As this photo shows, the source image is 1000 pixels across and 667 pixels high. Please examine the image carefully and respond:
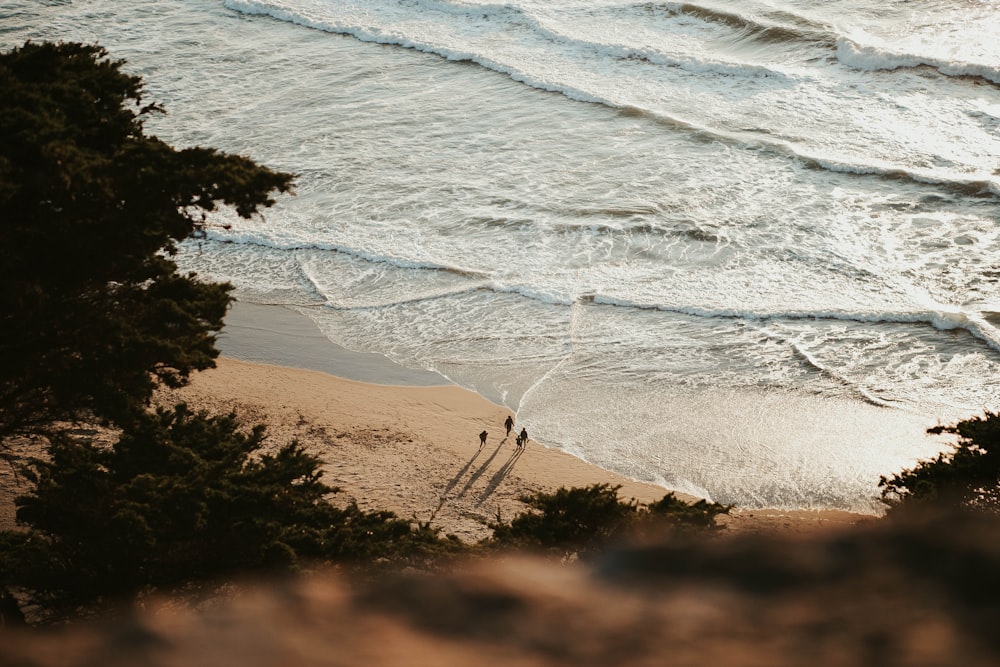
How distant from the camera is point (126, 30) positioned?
34062mm

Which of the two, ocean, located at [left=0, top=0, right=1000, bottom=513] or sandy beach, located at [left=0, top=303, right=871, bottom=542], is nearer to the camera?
sandy beach, located at [left=0, top=303, right=871, bottom=542]

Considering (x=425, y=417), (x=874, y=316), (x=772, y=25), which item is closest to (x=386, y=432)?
(x=425, y=417)

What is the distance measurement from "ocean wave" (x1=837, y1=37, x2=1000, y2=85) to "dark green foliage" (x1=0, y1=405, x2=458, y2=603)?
2395 centimetres

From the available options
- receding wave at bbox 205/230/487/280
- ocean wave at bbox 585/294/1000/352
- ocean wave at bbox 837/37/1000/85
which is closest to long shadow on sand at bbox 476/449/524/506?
ocean wave at bbox 585/294/1000/352

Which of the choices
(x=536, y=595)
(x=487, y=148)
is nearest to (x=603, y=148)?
(x=487, y=148)

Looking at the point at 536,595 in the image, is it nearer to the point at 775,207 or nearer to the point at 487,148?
the point at 775,207

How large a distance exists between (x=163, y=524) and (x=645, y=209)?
1449 cm

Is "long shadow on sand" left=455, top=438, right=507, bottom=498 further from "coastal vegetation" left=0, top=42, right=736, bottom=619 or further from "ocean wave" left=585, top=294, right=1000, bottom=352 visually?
"ocean wave" left=585, top=294, right=1000, bottom=352

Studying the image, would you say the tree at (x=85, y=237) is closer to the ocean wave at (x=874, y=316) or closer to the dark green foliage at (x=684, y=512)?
the dark green foliage at (x=684, y=512)

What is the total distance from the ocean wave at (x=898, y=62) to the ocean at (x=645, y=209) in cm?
8

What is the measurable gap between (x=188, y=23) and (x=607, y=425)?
26.9 metres

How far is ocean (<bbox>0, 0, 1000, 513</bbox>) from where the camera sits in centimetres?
1524

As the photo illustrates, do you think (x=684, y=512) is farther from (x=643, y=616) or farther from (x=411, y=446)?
(x=643, y=616)

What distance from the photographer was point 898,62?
28.3 metres
